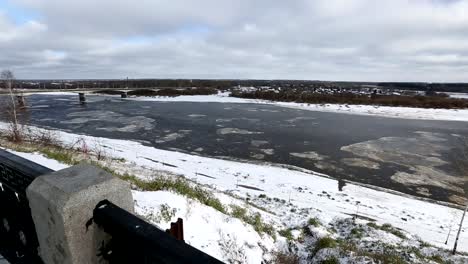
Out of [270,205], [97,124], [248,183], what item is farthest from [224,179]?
[97,124]

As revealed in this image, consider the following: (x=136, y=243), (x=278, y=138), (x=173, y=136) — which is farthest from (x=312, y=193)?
(x=173, y=136)

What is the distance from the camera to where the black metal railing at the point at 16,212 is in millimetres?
2648

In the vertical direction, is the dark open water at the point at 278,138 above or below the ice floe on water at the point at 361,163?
above

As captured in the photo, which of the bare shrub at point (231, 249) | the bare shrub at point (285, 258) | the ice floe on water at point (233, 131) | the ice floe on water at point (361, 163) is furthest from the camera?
the ice floe on water at point (233, 131)

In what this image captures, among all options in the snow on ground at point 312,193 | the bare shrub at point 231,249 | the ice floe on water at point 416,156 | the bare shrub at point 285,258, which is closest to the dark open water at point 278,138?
the ice floe on water at point 416,156

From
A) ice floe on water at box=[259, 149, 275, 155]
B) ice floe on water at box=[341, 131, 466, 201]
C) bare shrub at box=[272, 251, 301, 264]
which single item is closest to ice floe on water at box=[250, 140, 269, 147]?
ice floe on water at box=[259, 149, 275, 155]

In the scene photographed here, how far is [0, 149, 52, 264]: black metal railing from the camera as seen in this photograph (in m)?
2.65

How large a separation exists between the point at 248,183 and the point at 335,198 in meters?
4.64

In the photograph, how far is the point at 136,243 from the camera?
165cm

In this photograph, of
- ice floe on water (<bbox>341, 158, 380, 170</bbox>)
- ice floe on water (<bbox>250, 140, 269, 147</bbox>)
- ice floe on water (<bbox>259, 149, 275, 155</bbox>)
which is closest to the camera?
ice floe on water (<bbox>341, 158, 380, 170</bbox>)

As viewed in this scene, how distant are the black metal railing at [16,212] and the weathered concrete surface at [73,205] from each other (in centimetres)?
65

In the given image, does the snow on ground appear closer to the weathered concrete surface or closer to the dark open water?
the dark open water

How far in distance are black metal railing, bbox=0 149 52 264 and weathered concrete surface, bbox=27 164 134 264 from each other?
652 millimetres

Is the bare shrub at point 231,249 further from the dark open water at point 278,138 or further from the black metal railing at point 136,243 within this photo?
the dark open water at point 278,138
